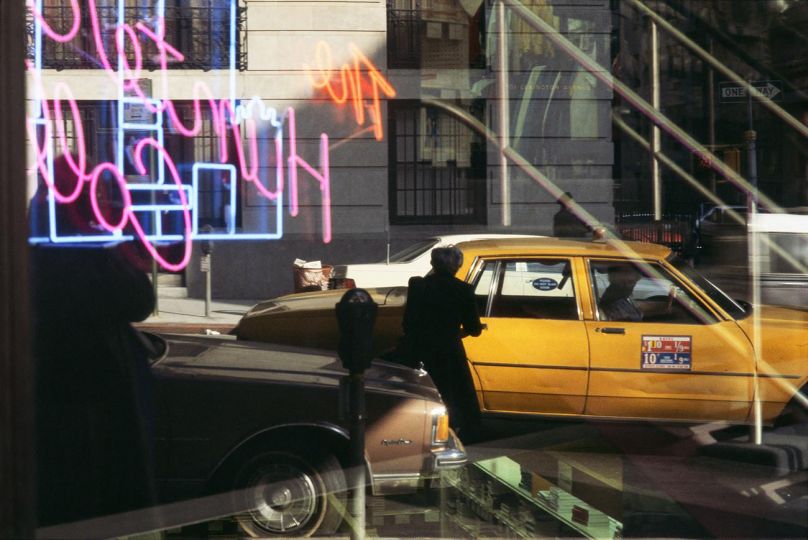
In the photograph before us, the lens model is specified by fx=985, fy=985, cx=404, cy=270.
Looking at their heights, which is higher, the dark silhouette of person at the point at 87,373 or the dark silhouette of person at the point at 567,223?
the dark silhouette of person at the point at 567,223

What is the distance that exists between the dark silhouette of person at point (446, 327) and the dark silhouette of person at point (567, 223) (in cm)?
65

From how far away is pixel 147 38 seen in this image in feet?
15.7

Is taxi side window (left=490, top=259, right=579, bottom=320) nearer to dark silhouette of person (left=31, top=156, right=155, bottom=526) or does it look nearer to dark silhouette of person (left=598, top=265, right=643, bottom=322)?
dark silhouette of person (left=598, top=265, right=643, bottom=322)

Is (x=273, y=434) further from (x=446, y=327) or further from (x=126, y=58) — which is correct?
(x=126, y=58)

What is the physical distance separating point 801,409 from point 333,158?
362 cm

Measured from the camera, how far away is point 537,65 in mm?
5785

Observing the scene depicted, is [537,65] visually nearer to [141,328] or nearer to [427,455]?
[427,455]

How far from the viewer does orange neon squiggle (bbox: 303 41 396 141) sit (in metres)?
5.09

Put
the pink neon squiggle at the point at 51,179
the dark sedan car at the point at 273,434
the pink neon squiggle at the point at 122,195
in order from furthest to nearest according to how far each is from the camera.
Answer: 1. the dark sedan car at the point at 273,434
2. the pink neon squiggle at the point at 122,195
3. the pink neon squiggle at the point at 51,179

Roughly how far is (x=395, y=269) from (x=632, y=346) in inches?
77.6

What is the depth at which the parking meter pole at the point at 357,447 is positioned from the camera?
462 centimetres

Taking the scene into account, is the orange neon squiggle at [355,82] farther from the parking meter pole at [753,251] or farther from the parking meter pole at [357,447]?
the parking meter pole at [753,251]

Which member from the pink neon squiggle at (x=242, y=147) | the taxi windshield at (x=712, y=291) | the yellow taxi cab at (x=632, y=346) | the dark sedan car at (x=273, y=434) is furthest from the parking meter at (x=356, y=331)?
the taxi windshield at (x=712, y=291)

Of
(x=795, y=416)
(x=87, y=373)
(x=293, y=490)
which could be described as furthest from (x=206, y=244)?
(x=795, y=416)
